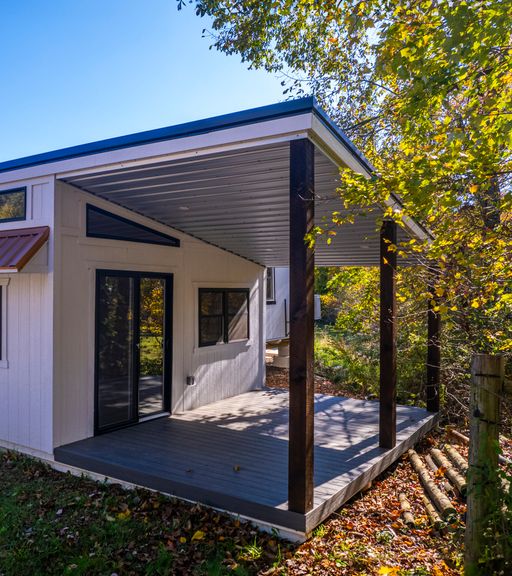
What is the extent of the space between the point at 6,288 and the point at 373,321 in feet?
23.3

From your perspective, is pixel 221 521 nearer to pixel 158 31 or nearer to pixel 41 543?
pixel 41 543

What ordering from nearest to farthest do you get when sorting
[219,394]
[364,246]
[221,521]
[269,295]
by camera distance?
[221,521]
[364,246]
[219,394]
[269,295]

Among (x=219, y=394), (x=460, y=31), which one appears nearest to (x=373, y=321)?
(x=219, y=394)

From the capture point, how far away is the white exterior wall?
1302cm

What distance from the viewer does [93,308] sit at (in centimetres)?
557

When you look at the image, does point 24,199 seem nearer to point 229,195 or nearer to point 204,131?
point 229,195

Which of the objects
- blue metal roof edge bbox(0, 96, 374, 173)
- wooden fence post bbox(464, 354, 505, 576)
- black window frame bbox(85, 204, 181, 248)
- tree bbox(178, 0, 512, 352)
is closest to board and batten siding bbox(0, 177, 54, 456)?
blue metal roof edge bbox(0, 96, 374, 173)

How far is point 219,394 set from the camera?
8094 millimetres

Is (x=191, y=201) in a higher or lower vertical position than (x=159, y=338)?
higher

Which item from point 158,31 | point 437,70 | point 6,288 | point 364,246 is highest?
point 158,31

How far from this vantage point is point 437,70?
3.24 meters

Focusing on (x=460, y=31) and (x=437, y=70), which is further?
(x=437, y=70)

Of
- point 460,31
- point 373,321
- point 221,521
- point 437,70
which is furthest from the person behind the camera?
point 373,321

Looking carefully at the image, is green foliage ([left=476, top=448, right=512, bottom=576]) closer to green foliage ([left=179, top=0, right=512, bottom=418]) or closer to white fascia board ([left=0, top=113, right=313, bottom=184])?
green foliage ([left=179, top=0, right=512, bottom=418])
